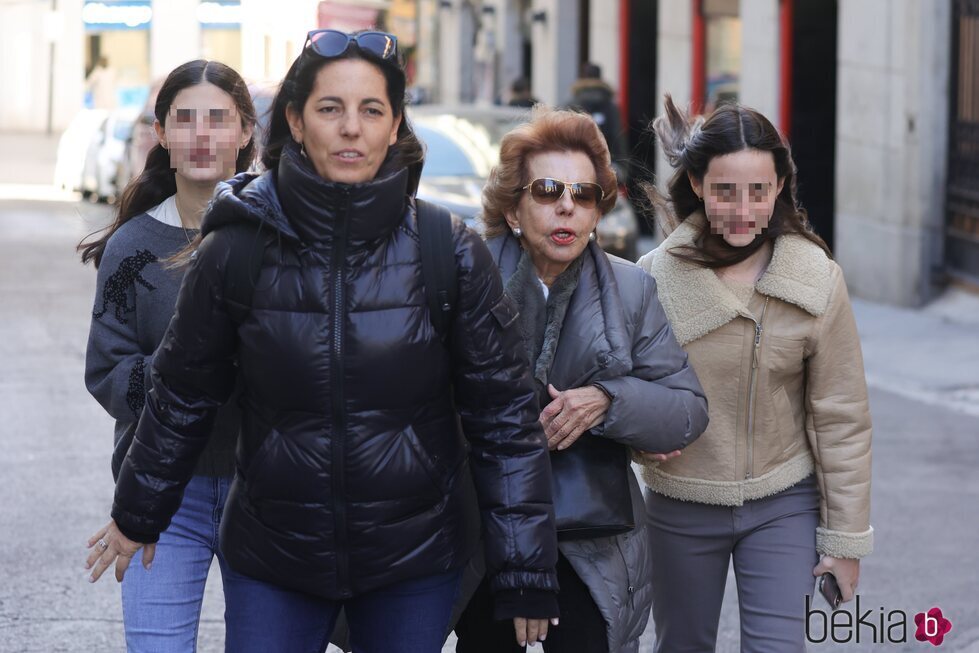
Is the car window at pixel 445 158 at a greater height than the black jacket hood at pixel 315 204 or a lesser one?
greater

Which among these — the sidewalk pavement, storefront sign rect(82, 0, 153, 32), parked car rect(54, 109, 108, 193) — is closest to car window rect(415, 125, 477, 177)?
the sidewalk pavement

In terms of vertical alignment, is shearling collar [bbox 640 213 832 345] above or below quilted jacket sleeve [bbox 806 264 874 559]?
above

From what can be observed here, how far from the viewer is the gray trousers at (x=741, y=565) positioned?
161 inches

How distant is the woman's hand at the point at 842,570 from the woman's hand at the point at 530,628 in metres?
0.91

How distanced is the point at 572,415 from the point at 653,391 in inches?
7.9

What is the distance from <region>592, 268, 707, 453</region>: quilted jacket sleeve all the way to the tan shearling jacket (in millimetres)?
246

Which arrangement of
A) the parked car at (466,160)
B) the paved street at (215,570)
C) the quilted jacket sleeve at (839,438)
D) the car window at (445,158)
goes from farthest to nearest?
the car window at (445,158) → the parked car at (466,160) → the paved street at (215,570) → the quilted jacket sleeve at (839,438)

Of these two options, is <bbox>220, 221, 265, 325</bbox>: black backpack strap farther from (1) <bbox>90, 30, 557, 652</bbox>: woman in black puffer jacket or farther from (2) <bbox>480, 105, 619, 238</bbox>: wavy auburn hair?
(2) <bbox>480, 105, 619, 238</bbox>: wavy auburn hair

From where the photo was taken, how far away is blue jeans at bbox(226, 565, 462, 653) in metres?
3.45

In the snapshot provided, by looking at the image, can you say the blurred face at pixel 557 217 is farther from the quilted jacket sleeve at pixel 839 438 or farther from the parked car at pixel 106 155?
the parked car at pixel 106 155

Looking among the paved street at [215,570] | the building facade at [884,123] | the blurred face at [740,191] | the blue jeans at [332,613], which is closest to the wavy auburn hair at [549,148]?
the blurred face at [740,191]

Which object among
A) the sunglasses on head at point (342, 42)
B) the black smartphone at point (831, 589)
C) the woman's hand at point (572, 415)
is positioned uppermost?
the sunglasses on head at point (342, 42)

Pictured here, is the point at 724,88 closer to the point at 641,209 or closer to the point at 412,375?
the point at 641,209

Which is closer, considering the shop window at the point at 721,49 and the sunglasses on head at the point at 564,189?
the sunglasses on head at the point at 564,189
